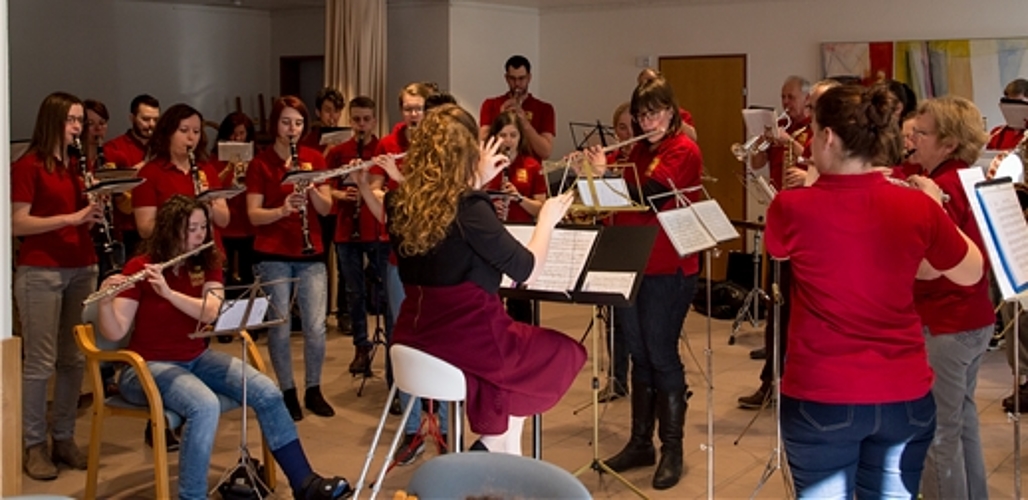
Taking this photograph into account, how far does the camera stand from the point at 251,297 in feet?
12.8

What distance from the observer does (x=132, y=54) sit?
10.1m

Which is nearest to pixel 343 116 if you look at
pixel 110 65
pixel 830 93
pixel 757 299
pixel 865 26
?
pixel 110 65

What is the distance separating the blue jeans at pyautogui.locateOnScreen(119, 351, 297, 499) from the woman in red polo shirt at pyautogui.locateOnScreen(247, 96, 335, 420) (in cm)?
87

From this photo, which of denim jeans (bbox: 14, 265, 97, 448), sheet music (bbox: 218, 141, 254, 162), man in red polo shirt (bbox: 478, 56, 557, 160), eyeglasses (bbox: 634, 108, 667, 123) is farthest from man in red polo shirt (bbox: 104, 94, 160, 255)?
eyeglasses (bbox: 634, 108, 667, 123)

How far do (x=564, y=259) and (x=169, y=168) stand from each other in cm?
211

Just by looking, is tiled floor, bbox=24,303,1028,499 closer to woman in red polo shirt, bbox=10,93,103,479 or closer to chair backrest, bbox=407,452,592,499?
woman in red polo shirt, bbox=10,93,103,479

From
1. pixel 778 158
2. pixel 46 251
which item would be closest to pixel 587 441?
pixel 778 158

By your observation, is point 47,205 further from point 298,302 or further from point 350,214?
point 350,214

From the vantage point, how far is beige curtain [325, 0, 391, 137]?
9.09 meters

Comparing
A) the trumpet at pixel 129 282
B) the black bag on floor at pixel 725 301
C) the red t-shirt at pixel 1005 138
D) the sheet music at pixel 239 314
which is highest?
the red t-shirt at pixel 1005 138

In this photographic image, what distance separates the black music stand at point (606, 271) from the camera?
3406 millimetres

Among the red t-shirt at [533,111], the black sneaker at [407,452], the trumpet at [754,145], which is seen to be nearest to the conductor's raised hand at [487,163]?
the black sneaker at [407,452]

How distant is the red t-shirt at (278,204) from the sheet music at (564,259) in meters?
1.75

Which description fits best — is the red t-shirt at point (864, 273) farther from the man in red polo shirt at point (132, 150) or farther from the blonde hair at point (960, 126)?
the man in red polo shirt at point (132, 150)
